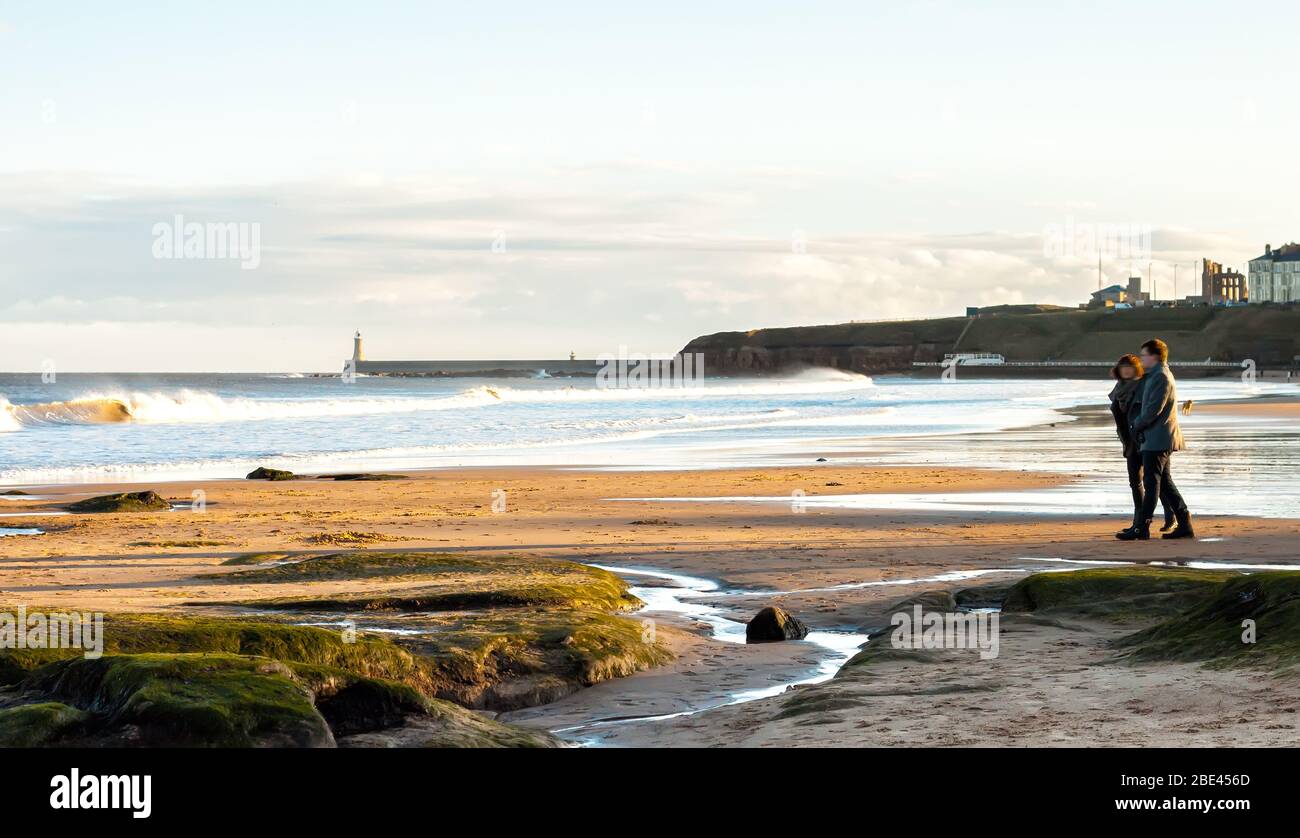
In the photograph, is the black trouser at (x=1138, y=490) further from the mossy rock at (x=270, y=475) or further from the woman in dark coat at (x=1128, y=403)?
the mossy rock at (x=270, y=475)

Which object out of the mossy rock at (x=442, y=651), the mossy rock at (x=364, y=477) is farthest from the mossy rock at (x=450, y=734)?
the mossy rock at (x=364, y=477)

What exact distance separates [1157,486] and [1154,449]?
43cm

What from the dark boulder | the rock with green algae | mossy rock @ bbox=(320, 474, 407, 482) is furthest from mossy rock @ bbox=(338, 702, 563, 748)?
mossy rock @ bbox=(320, 474, 407, 482)

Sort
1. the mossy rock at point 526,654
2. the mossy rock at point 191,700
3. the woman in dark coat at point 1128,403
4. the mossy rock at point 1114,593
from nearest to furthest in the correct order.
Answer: the mossy rock at point 191,700 → the mossy rock at point 526,654 → the mossy rock at point 1114,593 → the woman in dark coat at point 1128,403

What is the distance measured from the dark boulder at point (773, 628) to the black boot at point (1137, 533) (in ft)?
20.3

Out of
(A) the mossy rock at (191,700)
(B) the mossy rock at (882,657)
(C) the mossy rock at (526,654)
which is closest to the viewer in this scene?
(A) the mossy rock at (191,700)

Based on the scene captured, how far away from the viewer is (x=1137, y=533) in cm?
1475

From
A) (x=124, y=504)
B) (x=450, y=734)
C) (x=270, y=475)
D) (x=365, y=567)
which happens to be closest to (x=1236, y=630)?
(x=450, y=734)

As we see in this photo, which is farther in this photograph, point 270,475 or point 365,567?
point 270,475

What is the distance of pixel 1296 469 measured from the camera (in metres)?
23.7

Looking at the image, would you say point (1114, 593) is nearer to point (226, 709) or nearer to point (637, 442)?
point (226, 709)

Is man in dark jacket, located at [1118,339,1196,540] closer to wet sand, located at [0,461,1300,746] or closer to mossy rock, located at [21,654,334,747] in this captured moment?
wet sand, located at [0,461,1300,746]

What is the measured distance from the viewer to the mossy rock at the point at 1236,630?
732 cm

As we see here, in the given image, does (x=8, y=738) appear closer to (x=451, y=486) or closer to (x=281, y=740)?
(x=281, y=740)
